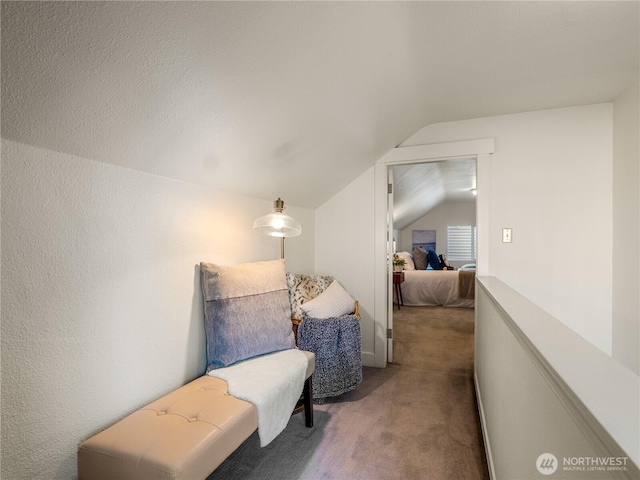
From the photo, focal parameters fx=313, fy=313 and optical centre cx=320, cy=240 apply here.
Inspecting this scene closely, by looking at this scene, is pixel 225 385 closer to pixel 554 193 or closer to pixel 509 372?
pixel 509 372

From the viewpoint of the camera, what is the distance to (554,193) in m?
2.41

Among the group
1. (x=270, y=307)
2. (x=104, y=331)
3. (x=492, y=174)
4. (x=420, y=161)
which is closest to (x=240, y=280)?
(x=270, y=307)

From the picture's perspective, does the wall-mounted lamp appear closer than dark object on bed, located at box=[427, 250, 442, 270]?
Yes

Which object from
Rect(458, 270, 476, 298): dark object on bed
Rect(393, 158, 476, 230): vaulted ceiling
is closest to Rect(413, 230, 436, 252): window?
Rect(393, 158, 476, 230): vaulted ceiling

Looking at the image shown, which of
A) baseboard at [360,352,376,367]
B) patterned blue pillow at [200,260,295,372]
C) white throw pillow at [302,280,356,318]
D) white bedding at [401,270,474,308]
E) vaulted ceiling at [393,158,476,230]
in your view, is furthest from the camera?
white bedding at [401,270,474,308]

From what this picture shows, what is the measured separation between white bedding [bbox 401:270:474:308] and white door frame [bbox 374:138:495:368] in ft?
9.13

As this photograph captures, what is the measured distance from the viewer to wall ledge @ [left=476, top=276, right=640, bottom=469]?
0.44m

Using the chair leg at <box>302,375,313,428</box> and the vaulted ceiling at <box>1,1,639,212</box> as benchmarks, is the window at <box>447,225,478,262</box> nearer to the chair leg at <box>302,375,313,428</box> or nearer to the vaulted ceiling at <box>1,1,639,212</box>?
the vaulted ceiling at <box>1,1,639,212</box>

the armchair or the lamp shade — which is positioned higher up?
the lamp shade

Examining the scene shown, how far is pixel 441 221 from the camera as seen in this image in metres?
8.51

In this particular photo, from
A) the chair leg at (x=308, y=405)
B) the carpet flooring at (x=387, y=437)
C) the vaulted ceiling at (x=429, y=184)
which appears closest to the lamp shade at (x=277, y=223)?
the chair leg at (x=308, y=405)

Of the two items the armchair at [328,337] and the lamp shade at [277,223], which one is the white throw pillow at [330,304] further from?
the lamp shade at [277,223]

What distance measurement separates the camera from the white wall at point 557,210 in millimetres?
2301

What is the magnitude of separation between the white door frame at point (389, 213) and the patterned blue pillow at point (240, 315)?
4.13ft
